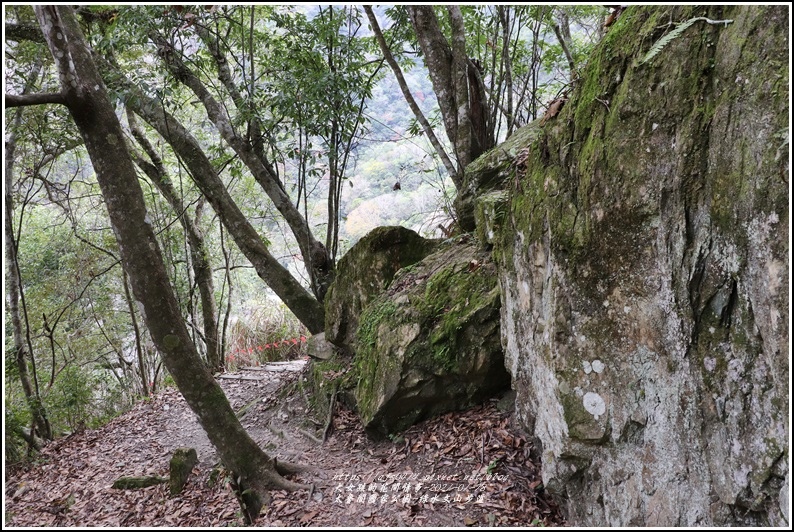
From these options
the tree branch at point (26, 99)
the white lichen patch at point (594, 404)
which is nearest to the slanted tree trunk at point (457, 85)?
the white lichen patch at point (594, 404)

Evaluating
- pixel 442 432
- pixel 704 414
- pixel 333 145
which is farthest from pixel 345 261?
pixel 704 414

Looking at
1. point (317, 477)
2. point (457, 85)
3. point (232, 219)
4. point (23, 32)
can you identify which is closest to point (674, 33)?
point (457, 85)

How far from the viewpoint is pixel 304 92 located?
5.85 m

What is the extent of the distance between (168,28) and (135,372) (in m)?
7.81

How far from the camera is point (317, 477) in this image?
4477mm

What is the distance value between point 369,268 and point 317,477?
262cm

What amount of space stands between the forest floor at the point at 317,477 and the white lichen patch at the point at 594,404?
1007 millimetres

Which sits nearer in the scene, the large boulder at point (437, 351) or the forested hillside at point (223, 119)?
the forested hillside at point (223, 119)

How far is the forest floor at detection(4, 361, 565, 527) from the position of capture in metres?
3.58

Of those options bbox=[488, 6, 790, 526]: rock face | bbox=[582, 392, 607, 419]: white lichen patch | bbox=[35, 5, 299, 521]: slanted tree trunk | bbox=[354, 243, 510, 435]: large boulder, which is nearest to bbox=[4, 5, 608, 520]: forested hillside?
bbox=[35, 5, 299, 521]: slanted tree trunk

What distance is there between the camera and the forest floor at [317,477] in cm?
358

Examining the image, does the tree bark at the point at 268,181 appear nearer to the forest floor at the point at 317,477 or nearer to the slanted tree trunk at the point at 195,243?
the forest floor at the point at 317,477

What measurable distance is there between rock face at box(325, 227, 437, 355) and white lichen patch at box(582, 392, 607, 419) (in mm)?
3324

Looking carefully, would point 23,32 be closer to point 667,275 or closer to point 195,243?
point 195,243
